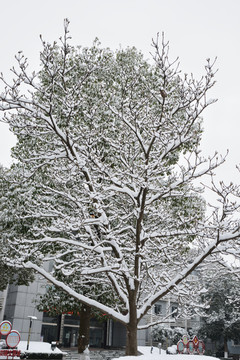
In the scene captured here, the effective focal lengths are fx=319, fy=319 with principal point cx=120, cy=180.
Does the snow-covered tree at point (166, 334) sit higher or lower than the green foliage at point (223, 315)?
lower

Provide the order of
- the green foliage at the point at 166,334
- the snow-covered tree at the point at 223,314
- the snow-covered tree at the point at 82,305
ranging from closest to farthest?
the snow-covered tree at the point at 82,305 < the snow-covered tree at the point at 223,314 < the green foliage at the point at 166,334

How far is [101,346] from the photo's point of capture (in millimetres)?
35906

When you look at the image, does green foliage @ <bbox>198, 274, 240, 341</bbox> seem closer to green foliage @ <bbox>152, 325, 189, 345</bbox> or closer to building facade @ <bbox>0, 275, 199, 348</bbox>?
green foliage @ <bbox>152, 325, 189, 345</bbox>

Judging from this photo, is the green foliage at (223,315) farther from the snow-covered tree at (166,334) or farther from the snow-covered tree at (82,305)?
the snow-covered tree at (82,305)

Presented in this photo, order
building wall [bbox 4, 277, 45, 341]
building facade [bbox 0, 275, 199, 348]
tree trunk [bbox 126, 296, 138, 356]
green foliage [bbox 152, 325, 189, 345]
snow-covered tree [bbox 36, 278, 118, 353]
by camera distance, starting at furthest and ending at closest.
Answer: green foliage [bbox 152, 325, 189, 345], building facade [bbox 0, 275, 199, 348], building wall [bbox 4, 277, 45, 341], snow-covered tree [bbox 36, 278, 118, 353], tree trunk [bbox 126, 296, 138, 356]

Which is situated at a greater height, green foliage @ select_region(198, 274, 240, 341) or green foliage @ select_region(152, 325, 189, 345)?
green foliage @ select_region(198, 274, 240, 341)

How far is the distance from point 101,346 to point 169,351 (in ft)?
30.6

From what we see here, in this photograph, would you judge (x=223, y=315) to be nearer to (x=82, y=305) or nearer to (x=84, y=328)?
(x=84, y=328)

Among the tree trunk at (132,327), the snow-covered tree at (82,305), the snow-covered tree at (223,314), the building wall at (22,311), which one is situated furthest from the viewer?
the snow-covered tree at (223,314)

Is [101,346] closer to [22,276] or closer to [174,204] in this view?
[22,276]

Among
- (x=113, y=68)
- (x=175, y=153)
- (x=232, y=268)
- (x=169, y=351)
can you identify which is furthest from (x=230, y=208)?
(x=169, y=351)

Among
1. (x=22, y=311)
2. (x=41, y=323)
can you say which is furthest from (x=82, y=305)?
(x=41, y=323)

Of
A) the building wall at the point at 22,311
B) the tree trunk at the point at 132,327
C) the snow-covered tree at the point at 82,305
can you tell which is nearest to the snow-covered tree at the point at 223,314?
the building wall at the point at 22,311

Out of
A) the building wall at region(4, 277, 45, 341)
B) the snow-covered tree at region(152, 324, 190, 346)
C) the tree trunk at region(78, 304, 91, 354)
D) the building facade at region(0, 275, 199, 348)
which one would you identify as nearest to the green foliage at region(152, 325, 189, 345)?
the snow-covered tree at region(152, 324, 190, 346)
